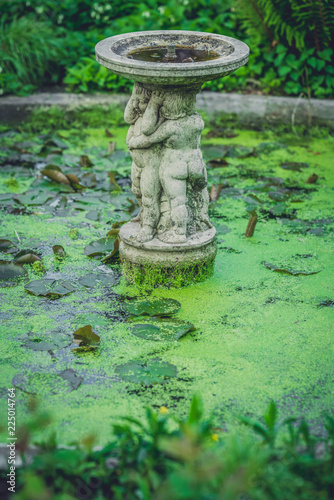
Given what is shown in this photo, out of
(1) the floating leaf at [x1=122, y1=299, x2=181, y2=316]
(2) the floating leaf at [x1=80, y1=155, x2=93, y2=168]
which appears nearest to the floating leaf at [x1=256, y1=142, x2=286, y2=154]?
(2) the floating leaf at [x1=80, y1=155, x2=93, y2=168]

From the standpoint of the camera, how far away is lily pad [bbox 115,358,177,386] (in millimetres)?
2713

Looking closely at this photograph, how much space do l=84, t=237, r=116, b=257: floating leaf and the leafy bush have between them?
167 cm

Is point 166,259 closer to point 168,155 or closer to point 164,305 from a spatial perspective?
point 164,305

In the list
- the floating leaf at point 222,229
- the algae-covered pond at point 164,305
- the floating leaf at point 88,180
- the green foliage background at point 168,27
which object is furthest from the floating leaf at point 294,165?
the floating leaf at point 88,180

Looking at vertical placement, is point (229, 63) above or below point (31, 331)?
above

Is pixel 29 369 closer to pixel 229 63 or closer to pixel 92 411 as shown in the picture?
pixel 92 411

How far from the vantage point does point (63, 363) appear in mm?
2824

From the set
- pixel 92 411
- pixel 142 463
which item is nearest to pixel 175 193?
pixel 92 411

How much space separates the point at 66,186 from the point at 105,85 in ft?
6.63

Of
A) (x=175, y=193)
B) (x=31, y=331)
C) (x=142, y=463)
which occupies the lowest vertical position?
(x=31, y=331)

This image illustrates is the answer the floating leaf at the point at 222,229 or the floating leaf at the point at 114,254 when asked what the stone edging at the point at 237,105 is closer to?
the floating leaf at the point at 222,229

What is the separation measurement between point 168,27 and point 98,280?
387 cm

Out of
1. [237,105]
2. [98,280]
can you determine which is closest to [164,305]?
[98,280]

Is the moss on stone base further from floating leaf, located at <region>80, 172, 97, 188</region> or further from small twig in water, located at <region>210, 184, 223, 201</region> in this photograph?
floating leaf, located at <region>80, 172, 97, 188</region>
